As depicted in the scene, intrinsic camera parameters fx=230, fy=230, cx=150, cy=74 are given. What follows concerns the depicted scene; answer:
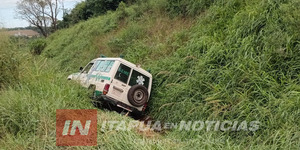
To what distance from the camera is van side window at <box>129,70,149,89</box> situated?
6324 millimetres

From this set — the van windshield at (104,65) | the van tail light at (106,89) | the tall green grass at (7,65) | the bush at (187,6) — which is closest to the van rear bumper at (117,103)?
the van tail light at (106,89)

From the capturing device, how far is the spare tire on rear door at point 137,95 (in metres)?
5.96

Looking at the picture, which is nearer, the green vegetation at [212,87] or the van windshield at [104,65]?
the green vegetation at [212,87]

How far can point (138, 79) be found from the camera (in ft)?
21.2

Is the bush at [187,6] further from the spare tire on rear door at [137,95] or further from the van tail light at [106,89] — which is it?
the van tail light at [106,89]

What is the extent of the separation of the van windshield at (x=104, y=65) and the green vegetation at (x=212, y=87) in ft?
3.36

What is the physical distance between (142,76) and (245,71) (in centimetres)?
282

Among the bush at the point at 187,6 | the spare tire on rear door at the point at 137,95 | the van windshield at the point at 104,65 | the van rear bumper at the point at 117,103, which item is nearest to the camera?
the van rear bumper at the point at 117,103

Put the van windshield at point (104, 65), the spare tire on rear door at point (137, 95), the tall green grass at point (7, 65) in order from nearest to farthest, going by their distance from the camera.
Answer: the tall green grass at point (7, 65) < the spare tire on rear door at point (137, 95) < the van windshield at point (104, 65)

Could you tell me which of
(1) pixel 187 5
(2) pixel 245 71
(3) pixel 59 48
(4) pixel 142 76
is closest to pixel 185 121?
(2) pixel 245 71

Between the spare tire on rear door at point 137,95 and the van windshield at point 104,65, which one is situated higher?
the van windshield at point 104,65

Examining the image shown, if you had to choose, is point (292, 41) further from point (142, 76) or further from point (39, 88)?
point (39, 88)

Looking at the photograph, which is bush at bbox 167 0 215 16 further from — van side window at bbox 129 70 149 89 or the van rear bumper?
the van rear bumper

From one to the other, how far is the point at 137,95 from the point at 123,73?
70 centimetres
